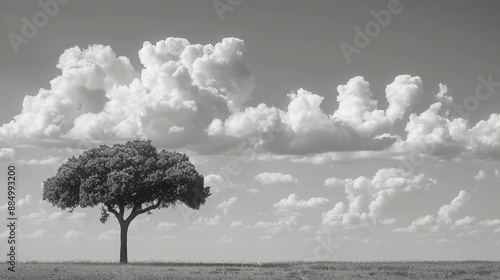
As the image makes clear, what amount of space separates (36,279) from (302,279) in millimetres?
18572

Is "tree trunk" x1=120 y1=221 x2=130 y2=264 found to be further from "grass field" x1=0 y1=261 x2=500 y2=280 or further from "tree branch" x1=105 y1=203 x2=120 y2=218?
"grass field" x1=0 y1=261 x2=500 y2=280

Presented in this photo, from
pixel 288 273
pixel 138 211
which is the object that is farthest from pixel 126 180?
pixel 288 273

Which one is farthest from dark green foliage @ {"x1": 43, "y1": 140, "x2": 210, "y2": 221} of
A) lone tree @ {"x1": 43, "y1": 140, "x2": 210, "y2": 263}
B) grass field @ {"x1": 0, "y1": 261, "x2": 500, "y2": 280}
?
grass field @ {"x1": 0, "y1": 261, "x2": 500, "y2": 280}

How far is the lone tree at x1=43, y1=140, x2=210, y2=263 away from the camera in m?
77.4

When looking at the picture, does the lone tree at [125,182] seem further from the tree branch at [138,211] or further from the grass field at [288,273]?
the grass field at [288,273]

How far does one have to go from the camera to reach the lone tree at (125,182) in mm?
77438

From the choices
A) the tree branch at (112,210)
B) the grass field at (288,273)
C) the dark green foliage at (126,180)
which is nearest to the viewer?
the grass field at (288,273)

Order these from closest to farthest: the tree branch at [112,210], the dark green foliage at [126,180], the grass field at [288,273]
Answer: the grass field at [288,273] < the dark green foliage at [126,180] < the tree branch at [112,210]

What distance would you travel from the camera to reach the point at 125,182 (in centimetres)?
7638

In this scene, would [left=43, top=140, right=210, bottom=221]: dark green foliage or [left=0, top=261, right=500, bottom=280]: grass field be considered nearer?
[left=0, top=261, right=500, bottom=280]: grass field

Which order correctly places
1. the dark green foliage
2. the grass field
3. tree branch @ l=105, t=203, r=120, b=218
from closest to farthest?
1. the grass field
2. the dark green foliage
3. tree branch @ l=105, t=203, r=120, b=218

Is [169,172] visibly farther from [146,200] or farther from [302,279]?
[302,279]

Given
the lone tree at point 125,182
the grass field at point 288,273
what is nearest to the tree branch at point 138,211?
the lone tree at point 125,182

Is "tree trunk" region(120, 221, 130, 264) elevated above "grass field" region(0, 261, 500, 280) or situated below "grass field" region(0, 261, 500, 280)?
above
